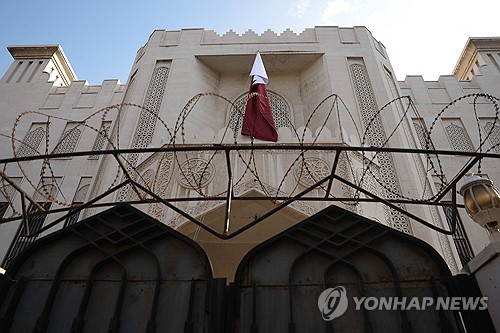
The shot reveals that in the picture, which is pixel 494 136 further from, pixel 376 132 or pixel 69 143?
pixel 69 143

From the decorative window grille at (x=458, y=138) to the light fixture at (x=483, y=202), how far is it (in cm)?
943

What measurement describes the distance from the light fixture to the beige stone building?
3.16 meters

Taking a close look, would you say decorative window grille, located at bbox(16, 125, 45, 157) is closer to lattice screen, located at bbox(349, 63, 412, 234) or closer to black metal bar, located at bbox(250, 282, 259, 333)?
lattice screen, located at bbox(349, 63, 412, 234)

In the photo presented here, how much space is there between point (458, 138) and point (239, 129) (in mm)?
7817

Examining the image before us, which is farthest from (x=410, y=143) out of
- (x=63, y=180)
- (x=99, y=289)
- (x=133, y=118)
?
(x=63, y=180)

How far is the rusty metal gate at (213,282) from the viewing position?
109 inches

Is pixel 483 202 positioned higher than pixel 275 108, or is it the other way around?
pixel 275 108

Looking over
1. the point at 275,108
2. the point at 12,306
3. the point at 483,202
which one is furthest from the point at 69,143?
the point at 483,202

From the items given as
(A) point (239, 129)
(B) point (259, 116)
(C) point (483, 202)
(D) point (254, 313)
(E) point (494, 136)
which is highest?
(E) point (494, 136)

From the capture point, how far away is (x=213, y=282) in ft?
9.49

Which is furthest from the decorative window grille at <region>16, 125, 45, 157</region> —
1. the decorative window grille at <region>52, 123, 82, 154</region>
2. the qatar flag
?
the qatar flag

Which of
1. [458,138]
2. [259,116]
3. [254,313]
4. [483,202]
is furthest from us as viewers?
[458,138]

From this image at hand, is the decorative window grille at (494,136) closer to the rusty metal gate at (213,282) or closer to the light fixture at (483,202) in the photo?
the light fixture at (483,202)

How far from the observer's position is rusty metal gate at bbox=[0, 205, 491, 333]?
278cm
